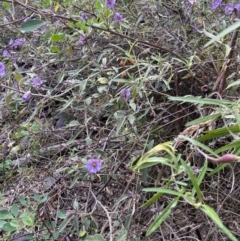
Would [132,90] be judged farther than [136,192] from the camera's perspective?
Yes

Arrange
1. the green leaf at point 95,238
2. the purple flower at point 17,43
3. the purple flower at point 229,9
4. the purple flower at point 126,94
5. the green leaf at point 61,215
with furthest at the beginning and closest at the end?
1. the purple flower at point 17,43
2. the purple flower at point 229,9
3. the purple flower at point 126,94
4. the green leaf at point 61,215
5. the green leaf at point 95,238

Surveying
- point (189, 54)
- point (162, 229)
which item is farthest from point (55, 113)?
point (162, 229)

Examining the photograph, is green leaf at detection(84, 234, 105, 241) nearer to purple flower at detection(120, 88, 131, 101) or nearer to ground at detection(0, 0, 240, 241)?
ground at detection(0, 0, 240, 241)

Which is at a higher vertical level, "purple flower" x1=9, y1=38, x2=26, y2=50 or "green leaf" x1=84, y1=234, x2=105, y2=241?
"green leaf" x1=84, y1=234, x2=105, y2=241

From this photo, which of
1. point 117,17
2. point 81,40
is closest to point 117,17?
point 117,17

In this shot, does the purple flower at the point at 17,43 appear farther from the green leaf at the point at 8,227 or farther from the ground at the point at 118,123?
the green leaf at the point at 8,227

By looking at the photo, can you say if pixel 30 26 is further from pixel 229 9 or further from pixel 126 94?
pixel 229 9

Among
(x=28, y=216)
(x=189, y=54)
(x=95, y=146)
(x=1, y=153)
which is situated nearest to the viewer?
(x=28, y=216)

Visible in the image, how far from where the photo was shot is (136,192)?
102 centimetres

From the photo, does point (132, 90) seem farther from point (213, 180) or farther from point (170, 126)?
point (213, 180)

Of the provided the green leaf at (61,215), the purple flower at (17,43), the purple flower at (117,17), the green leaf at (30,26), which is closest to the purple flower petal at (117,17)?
the purple flower at (117,17)

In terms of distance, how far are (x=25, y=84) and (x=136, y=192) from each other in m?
0.54

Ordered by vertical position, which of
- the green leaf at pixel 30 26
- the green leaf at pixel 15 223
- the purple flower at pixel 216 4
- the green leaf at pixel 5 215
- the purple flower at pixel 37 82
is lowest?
the green leaf at pixel 5 215

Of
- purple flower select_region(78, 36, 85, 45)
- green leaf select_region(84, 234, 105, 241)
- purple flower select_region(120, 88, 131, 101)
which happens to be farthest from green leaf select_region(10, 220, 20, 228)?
purple flower select_region(78, 36, 85, 45)
